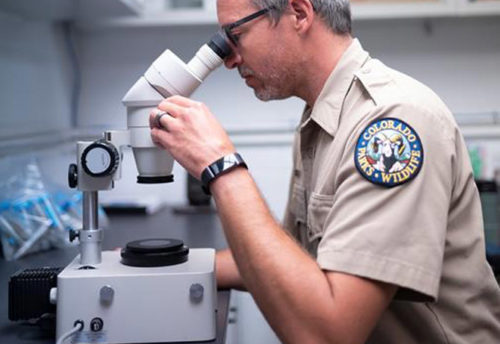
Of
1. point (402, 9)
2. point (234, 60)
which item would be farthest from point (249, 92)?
point (234, 60)

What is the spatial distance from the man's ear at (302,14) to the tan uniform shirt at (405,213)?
105mm

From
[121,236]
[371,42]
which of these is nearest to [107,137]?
[121,236]

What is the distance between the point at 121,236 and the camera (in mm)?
1752

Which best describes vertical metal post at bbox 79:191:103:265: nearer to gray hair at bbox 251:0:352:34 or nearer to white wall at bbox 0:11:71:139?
gray hair at bbox 251:0:352:34

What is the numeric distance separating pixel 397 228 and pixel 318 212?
0.76ft

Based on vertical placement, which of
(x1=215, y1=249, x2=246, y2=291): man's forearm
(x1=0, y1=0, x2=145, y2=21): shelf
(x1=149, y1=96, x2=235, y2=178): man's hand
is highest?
(x1=0, y1=0, x2=145, y2=21): shelf

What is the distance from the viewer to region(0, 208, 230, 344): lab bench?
97 centimetres

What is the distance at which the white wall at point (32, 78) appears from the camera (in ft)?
5.65

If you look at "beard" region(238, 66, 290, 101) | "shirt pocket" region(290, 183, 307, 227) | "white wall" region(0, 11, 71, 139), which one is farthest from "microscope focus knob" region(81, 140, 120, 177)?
"white wall" region(0, 11, 71, 139)

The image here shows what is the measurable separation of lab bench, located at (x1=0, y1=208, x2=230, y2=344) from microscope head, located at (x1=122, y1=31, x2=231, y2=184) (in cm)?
29

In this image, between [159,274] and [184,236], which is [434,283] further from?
[184,236]

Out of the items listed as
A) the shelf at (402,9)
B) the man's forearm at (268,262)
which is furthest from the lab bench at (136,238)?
the shelf at (402,9)

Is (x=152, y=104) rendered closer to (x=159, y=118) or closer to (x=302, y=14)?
(x=159, y=118)

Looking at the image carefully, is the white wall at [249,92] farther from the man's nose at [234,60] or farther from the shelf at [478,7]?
the man's nose at [234,60]
